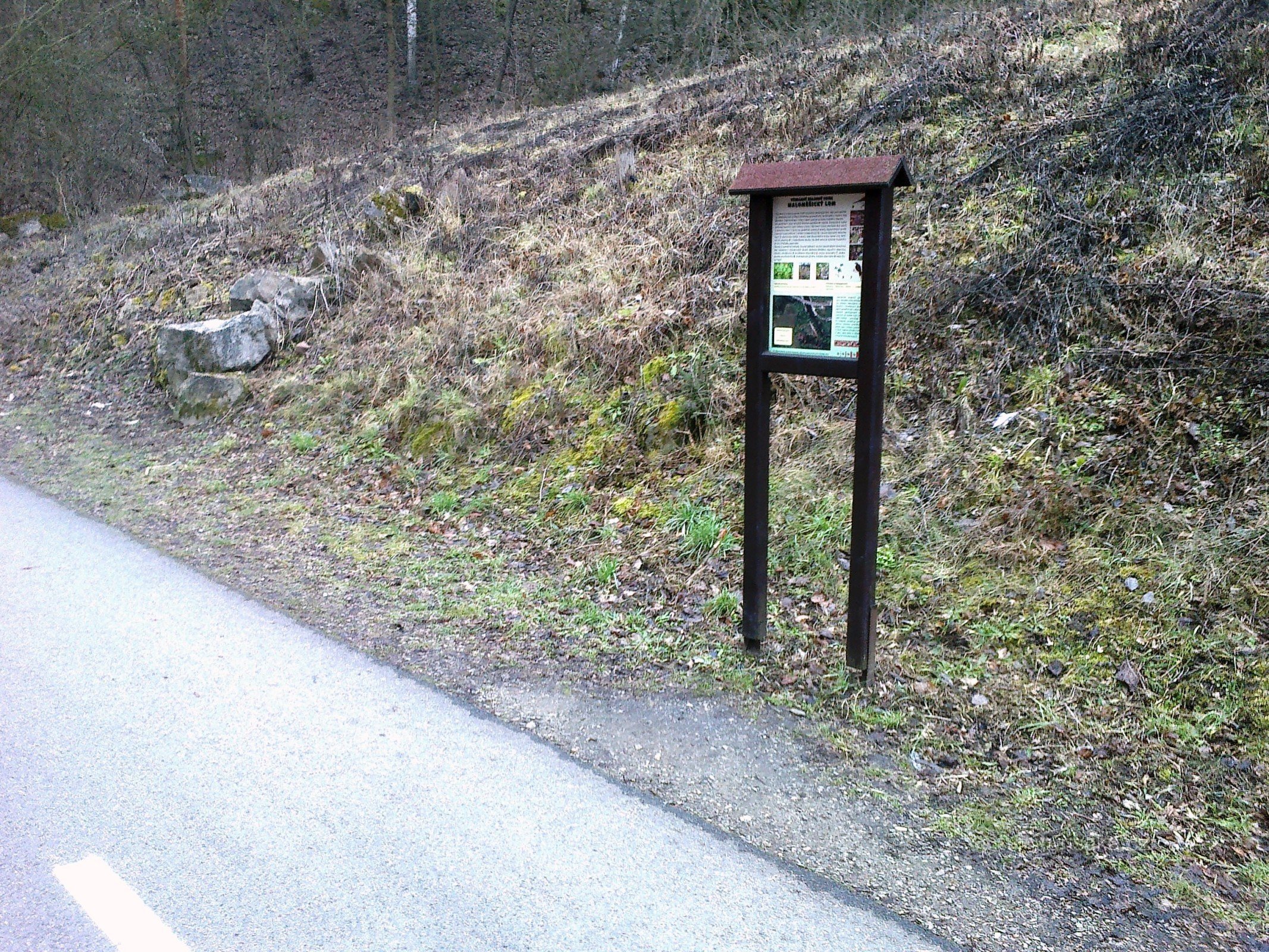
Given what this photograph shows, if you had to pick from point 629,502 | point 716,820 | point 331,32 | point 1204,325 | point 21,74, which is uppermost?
point 331,32

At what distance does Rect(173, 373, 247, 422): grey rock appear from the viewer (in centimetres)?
1080

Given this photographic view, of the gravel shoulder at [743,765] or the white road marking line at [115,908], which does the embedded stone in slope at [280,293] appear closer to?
the gravel shoulder at [743,765]

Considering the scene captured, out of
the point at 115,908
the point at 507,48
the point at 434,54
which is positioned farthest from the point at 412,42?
the point at 115,908

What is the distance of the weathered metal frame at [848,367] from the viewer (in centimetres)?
425

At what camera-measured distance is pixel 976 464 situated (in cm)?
599

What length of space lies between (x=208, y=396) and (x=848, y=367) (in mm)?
8757

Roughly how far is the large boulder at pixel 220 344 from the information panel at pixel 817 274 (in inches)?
338

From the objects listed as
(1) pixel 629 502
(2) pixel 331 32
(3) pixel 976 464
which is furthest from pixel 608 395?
(2) pixel 331 32

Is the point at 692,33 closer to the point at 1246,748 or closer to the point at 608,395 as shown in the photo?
the point at 608,395

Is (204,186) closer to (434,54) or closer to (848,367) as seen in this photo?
(434,54)

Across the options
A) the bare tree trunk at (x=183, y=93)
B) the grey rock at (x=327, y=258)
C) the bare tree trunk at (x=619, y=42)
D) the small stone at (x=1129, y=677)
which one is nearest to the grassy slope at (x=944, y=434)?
the small stone at (x=1129, y=677)

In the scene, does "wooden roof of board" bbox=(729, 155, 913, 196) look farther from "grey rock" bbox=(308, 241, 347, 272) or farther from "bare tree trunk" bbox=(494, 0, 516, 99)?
"bare tree trunk" bbox=(494, 0, 516, 99)

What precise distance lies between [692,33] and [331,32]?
18378 mm

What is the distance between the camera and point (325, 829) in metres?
3.65
